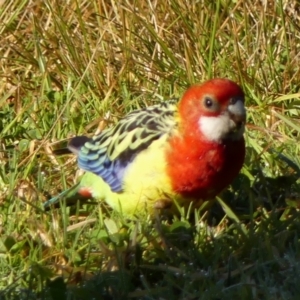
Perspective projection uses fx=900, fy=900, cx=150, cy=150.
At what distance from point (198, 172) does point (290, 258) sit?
1.71 feet

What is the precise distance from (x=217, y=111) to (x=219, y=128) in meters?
0.07

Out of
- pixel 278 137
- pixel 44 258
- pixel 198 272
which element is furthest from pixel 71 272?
pixel 278 137

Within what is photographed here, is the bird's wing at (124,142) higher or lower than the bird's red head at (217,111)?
lower

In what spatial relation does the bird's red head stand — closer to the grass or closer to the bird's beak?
the bird's beak

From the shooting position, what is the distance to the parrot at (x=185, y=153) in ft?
11.6

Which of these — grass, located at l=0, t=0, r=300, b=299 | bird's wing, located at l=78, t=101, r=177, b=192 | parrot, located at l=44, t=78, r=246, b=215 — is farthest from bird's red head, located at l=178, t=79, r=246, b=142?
grass, located at l=0, t=0, r=300, b=299

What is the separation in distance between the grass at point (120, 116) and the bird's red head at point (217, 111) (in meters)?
0.36

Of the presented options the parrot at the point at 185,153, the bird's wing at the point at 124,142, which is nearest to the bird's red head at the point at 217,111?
the parrot at the point at 185,153

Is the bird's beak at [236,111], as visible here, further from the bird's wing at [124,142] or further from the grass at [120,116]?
the grass at [120,116]

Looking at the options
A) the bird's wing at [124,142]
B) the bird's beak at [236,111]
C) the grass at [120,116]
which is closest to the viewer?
the grass at [120,116]

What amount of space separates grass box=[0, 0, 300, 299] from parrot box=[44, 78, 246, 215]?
0.11 meters

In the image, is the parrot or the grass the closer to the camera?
the grass

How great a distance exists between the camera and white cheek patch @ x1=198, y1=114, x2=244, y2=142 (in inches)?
139

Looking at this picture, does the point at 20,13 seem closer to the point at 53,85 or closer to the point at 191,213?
the point at 53,85
